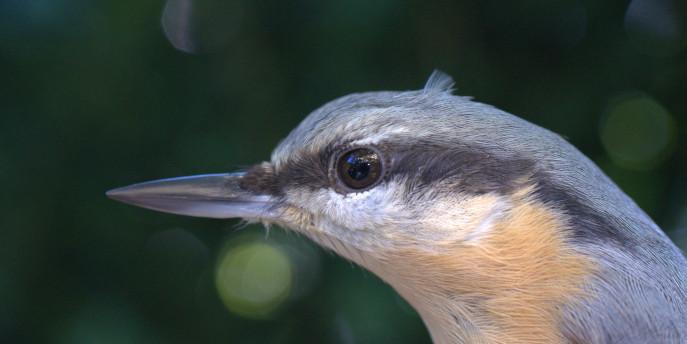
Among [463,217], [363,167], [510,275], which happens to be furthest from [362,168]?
[510,275]

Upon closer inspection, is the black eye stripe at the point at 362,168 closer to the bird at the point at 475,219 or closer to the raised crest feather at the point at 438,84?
the bird at the point at 475,219

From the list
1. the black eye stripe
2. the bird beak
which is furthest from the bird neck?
the bird beak

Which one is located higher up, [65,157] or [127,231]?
[65,157]

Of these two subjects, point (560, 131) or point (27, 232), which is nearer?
point (27, 232)

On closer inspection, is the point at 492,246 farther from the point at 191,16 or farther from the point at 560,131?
the point at 191,16

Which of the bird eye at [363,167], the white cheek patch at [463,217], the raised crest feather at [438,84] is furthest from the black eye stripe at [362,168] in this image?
the raised crest feather at [438,84]

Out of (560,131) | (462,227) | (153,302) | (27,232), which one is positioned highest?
(560,131)

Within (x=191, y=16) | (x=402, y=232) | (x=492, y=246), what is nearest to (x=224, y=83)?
(x=191, y=16)

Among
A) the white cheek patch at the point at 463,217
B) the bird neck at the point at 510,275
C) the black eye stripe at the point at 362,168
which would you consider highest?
the black eye stripe at the point at 362,168

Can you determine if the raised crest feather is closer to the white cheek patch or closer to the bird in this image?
the bird
